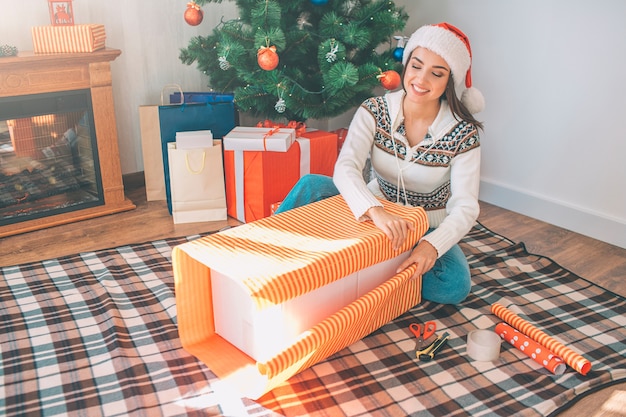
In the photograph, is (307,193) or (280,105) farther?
(280,105)

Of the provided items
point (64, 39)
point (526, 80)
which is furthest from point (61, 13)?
point (526, 80)

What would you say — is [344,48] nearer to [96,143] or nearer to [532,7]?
[532,7]

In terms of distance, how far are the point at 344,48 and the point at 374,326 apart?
1178 mm

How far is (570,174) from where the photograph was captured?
2.46 m

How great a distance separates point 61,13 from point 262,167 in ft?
3.35

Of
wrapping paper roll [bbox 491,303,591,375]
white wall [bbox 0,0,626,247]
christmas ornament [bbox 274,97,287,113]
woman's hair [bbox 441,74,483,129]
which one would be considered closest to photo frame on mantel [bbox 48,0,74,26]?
white wall [bbox 0,0,626,247]

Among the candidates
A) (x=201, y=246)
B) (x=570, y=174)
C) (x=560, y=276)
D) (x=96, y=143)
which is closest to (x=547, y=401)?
(x=560, y=276)

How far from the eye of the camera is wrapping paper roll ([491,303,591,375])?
1.55 m

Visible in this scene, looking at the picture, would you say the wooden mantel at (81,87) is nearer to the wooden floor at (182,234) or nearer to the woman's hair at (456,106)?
the wooden floor at (182,234)

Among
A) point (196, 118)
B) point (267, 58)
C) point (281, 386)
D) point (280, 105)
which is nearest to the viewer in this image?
point (281, 386)

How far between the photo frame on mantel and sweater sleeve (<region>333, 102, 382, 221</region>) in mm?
1324

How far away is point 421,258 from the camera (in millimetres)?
1681

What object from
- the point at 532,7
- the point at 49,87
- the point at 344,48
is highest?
the point at 532,7

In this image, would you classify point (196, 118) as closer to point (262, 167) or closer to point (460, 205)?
point (262, 167)
